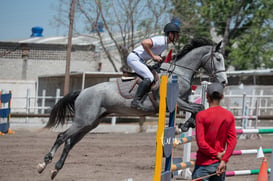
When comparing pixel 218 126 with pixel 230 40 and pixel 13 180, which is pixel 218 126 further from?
pixel 230 40

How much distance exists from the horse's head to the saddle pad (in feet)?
3.95

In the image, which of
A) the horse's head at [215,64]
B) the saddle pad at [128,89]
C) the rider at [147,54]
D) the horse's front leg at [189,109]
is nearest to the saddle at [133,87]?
the saddle pad at [128,89]

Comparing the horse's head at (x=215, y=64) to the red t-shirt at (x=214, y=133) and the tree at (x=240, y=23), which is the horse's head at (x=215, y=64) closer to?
the red t-shirt at (x=214, y=133)

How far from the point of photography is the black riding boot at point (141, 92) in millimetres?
6867

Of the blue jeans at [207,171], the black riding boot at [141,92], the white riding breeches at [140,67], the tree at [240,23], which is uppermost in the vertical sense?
the tree at [240,23]

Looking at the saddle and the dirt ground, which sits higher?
the saddle

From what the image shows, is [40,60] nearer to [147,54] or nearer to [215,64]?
[147,54]

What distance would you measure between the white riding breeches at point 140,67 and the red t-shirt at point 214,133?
3.14 meters

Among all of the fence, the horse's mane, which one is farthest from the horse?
the fence

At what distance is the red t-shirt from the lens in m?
3.78

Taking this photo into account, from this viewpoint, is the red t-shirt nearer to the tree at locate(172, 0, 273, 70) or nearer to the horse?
the horse

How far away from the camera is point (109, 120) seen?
61.2 ft

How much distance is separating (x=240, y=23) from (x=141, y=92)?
20.9 metres

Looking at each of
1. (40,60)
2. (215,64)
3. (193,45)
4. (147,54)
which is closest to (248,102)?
(193,45)
